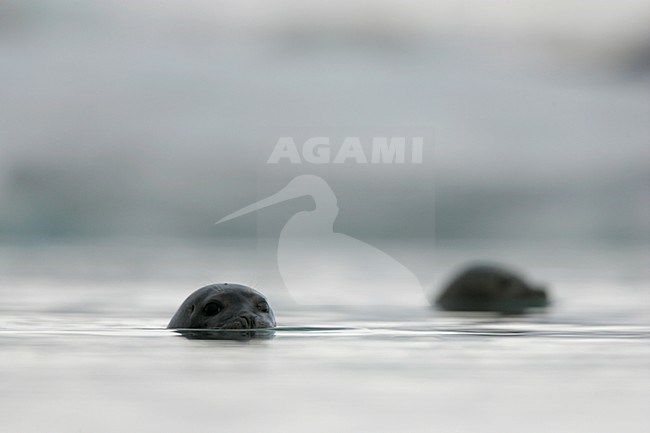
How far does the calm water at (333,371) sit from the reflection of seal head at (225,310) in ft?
0.98

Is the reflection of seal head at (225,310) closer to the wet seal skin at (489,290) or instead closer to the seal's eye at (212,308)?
the seal's eye at (212,308)

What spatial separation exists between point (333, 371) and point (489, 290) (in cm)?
1192

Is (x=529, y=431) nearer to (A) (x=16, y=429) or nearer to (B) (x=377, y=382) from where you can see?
(B) (x=377, y=382)

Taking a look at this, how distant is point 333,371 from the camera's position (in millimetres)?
12781

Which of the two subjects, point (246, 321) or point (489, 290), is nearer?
point (246, 321)

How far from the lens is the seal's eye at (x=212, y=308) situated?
1644 centimetres

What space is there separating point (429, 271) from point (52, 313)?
18.0 metres

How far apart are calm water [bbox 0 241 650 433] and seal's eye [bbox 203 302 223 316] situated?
446 millimetres

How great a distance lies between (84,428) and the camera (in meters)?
9.67

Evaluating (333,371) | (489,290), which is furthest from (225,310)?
(489,290)

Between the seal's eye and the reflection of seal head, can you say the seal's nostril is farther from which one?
the seal's eye

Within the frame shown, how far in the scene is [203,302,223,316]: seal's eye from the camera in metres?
16.4

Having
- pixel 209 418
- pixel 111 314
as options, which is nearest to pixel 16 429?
pixel 209 418

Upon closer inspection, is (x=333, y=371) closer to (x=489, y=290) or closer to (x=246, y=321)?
(x=246, y=321)
